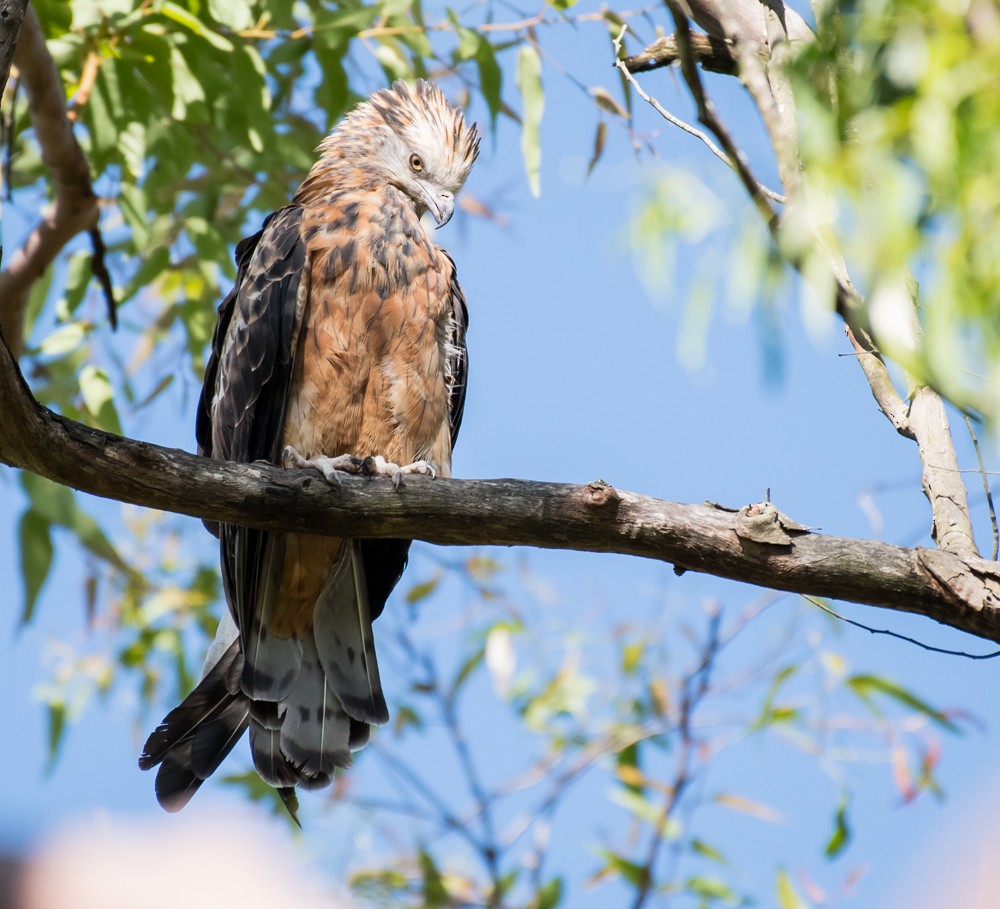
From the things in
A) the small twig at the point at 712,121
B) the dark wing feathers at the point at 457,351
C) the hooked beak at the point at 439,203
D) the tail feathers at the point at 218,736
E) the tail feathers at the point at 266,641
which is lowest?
the tail feathers at the point at 218,736

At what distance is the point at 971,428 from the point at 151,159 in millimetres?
3524

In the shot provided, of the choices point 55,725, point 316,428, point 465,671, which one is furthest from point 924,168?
point 55,725

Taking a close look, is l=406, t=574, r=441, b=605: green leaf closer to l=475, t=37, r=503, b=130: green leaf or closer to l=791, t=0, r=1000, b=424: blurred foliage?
l=475, t=37, r=503, b=130: green leaf

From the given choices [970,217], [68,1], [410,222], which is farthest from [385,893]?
[970,217]

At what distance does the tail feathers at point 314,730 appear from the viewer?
4.04 meters

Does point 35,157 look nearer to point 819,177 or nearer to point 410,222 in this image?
point 410,222

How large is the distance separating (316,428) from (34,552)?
1346 mm

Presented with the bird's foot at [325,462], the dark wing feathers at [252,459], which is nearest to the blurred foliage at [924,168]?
the bird's foot at [325,462]

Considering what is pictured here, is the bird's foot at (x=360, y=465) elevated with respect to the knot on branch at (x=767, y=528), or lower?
elevated

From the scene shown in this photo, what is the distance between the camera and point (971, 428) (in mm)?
3242

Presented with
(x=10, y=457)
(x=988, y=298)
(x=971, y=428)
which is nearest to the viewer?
(x=988, y=298)

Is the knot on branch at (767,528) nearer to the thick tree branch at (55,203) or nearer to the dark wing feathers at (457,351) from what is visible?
the dark wing feathers at (457,351)

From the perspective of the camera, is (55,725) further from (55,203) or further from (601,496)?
(601,496)

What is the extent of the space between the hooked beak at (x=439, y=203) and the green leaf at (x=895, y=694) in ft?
7.53
